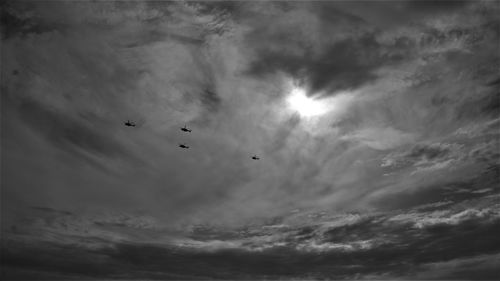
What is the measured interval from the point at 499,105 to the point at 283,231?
4082 cm

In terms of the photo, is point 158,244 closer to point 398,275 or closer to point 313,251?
point 313,251

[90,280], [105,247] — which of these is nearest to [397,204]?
[105,247]

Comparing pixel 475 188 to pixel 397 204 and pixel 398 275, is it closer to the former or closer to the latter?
pixel 397 204

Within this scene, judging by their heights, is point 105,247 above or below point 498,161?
below

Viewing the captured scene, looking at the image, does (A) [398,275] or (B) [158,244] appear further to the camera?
(A) [398,275]

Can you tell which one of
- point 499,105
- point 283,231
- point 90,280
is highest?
point 499,105

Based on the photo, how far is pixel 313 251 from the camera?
71500mm

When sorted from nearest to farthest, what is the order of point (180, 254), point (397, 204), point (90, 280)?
1. point (397, 204)
2. point (180, 254)
3. point (90, 280)

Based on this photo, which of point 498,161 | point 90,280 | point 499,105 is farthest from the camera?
point 90,280

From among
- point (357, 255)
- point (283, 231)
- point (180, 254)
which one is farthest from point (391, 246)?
point (180, 254)

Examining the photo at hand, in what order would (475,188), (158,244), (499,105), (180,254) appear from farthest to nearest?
1. (180,254)
2. (158,244)
3. (475,188)
4. (499,105)

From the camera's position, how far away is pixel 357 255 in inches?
2827

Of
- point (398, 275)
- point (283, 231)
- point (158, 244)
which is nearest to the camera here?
point (283, 231)

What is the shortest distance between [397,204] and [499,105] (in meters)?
22.0
